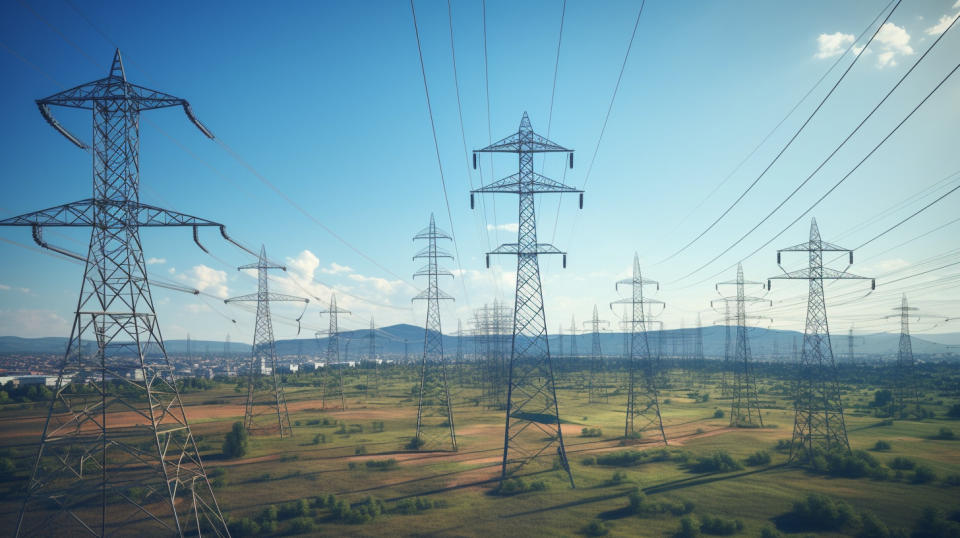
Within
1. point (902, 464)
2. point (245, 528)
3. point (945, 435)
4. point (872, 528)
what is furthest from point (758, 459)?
point (245, 528)

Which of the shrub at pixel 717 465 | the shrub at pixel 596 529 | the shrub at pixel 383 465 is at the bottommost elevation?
the shrub at pixel 383 465

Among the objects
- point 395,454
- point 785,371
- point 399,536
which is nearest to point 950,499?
point 399,536

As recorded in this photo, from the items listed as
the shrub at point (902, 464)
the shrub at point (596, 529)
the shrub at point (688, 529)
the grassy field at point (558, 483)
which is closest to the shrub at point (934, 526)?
the grassy field at point (558, 483)

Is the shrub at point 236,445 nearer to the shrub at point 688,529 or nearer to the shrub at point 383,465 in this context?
the shrub at point 383,465

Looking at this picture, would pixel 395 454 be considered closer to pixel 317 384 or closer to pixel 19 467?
pixel 19 467

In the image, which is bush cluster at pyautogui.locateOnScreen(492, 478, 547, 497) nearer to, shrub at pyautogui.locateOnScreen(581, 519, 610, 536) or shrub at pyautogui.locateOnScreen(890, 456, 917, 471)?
shrub at pyautogui.locateOnScreen(581, 519, 610, 536)

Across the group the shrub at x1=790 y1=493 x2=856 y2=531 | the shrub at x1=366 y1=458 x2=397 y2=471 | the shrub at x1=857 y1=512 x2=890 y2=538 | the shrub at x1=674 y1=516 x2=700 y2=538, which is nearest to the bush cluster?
the shrub at x1=674 y1=516 x2=700 y2=538

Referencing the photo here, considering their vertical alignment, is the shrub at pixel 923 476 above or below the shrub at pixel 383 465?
above
